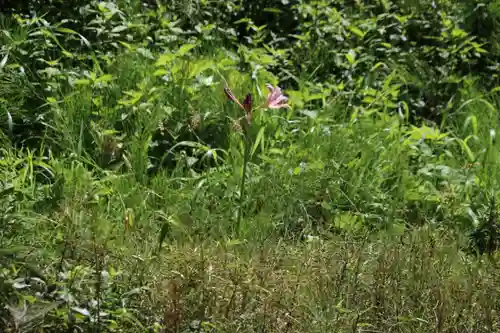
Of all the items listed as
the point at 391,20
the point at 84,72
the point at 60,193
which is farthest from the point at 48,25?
the point at 391,20

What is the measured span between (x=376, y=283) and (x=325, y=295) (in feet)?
0.71

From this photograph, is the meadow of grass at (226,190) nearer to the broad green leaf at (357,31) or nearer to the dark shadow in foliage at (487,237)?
the dark shadow in foliage at (487,237)

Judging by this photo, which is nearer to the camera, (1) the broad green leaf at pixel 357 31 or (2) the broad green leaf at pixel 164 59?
(2) the broad green leaf at pixel 164 59

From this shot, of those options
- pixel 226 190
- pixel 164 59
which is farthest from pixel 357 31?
pixel 226 190

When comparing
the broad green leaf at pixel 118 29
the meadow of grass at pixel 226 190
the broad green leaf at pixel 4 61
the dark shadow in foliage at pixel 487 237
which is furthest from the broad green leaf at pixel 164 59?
the dark shadow in foliage at pixel 487 237

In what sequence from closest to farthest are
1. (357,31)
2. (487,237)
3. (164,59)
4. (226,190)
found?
1. (487,237)
2. (226,190)
3. (164,59)
4. (357,31)

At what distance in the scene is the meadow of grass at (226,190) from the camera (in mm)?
3285

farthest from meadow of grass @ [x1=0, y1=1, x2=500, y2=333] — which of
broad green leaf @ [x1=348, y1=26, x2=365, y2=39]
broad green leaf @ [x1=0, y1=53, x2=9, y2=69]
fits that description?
broad green leaf @ [x1=348, y1=26, x2=365, y2=39]

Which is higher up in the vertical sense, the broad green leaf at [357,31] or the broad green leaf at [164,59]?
the broad green leaf at [164,59]

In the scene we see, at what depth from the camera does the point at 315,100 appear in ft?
17.7

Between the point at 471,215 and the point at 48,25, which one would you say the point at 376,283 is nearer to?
the point at 471,215

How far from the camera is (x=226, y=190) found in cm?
425

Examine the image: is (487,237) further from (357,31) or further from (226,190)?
(357,31)

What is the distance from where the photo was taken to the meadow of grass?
329 centimetres
